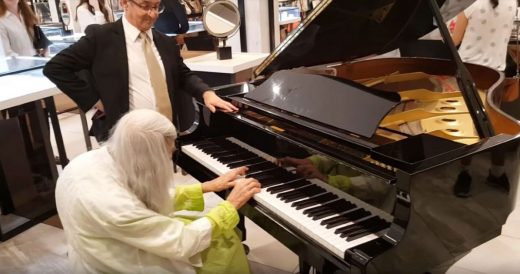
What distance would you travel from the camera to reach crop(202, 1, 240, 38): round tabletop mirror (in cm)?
398

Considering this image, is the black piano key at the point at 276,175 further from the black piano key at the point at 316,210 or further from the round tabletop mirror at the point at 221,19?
the round tabletop mirror at the point at 221,19

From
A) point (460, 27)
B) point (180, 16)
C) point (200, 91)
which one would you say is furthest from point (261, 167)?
point (180, 16)

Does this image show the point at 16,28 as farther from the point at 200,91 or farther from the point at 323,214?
the point at 323,214

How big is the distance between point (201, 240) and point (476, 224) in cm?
94

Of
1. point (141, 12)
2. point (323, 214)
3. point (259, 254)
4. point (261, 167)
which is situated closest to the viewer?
point (323, 214)

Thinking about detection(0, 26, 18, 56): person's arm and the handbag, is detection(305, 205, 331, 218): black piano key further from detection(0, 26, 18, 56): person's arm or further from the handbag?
the handbag

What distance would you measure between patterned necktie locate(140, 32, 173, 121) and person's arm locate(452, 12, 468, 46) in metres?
2.64

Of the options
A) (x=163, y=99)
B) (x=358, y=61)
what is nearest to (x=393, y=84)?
(x=358, y=61)

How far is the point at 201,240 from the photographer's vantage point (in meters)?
1.63

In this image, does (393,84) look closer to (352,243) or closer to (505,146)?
(505,146)

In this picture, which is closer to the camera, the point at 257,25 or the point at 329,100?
the point at 329,100

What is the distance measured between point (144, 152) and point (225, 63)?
8.27 feet

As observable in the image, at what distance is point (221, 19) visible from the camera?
405 cm

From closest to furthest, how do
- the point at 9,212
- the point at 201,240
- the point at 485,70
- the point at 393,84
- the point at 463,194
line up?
the point at 463,194
the point at 201,240
the point at 393,84
the point at 485,70
the point at 9,212
